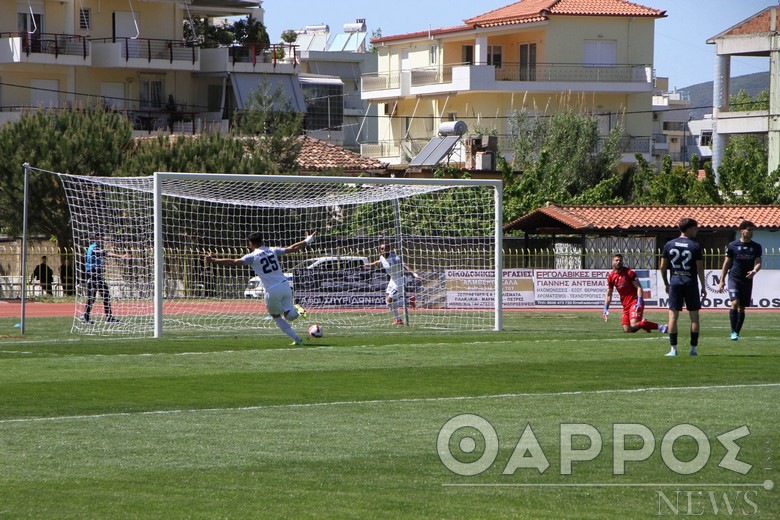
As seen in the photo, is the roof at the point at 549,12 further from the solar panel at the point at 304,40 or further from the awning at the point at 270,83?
the solar panel at the point at 304,40

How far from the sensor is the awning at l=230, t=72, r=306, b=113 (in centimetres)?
5625

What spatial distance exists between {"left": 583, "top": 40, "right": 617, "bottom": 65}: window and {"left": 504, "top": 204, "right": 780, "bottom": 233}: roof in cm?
2901

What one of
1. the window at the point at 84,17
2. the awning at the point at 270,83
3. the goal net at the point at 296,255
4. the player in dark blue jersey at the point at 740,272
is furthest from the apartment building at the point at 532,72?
the player in dark blue jersey at the point at 740,272

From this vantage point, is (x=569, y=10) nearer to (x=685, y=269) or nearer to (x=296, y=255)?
(x=296, y=255)

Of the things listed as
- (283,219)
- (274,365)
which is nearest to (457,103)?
(283,219)

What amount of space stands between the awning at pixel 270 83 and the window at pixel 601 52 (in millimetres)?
16667

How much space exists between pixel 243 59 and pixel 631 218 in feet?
86.5

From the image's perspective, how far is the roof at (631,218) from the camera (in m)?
35.4

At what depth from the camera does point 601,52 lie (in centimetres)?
6538

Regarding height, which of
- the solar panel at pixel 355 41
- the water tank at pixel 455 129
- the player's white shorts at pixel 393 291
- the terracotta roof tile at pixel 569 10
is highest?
the solar panel at pixel 355 41

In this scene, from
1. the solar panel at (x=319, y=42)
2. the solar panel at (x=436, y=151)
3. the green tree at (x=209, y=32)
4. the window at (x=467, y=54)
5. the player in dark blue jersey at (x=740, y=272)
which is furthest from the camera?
the solar panel at (x=319, y=42)

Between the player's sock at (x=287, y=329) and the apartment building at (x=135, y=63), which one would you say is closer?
the player's sock at (x=287, y=329)

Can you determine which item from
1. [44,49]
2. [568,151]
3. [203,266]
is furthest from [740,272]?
[44,49]

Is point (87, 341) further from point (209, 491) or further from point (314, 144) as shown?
point (314, 144)
